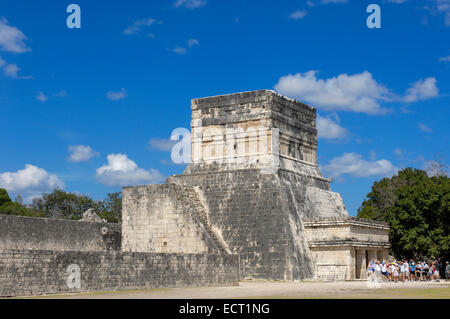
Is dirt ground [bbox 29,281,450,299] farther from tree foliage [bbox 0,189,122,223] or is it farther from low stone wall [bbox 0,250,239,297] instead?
tree foliage [bbox 0,189,122,223]

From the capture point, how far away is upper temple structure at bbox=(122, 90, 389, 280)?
23531mm

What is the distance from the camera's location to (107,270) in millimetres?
16828

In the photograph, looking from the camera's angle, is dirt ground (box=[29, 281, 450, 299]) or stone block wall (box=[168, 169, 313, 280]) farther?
stone block wall (box=[168, 169, 313, 280])

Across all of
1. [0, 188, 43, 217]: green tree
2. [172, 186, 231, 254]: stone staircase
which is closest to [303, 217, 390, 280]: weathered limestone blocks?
[172, 186, 231, 254]: stone staircase

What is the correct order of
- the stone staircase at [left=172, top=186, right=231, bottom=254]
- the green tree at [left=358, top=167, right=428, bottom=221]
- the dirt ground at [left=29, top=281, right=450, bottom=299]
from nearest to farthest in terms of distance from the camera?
the dirt ground at [left=29, top=281, right=450, bottom=299], the stone staircase at [left=172, top=186, right=231, bottom=254], the green tree at [left=358, top=167, right=428, bottom=221]

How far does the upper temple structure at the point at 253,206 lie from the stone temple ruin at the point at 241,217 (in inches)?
1.5

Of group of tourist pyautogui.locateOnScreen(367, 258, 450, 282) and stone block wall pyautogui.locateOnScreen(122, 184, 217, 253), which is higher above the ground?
stone block wall pyautogui.locateOnScreen(122, 184, 217, 253)

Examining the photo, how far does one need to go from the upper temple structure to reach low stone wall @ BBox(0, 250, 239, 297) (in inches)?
101

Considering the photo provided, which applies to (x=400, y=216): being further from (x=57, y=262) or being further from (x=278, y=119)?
(x=57, y=262)

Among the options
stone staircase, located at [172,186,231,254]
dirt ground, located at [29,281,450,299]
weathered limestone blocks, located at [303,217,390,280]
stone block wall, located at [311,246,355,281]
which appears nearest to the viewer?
dirt ground, located at [29,281,450,299]

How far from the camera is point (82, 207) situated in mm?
56031

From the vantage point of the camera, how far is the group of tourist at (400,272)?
2177 centimetres

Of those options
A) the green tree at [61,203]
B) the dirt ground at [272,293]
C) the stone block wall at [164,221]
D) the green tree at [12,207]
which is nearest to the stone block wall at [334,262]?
the stone block wall at [164,221]
